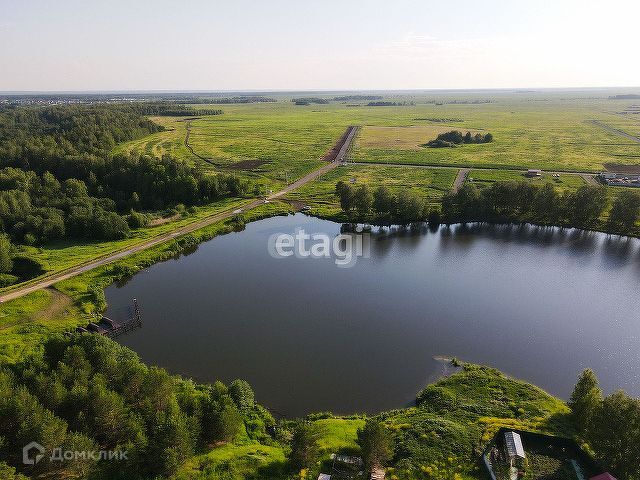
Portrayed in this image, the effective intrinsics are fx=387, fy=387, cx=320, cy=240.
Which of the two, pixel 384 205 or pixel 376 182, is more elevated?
pixel 376 182

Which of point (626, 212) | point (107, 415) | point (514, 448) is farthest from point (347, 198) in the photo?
point (107, 415)

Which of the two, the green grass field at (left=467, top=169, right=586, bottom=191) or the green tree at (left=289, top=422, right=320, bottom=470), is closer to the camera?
the green tree at (left=289, top=422, right=320, bottom=470)

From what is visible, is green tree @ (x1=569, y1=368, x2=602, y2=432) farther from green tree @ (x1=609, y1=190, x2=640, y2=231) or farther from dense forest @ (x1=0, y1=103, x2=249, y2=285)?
dense forest @ (x1=0, y1=103, x2=249, y2=285)

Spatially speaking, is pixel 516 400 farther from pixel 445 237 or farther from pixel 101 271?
pixel 101 271

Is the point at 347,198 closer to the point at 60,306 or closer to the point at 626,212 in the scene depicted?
the point at 626,212

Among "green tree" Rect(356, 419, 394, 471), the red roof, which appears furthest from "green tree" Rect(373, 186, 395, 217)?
the red roof
